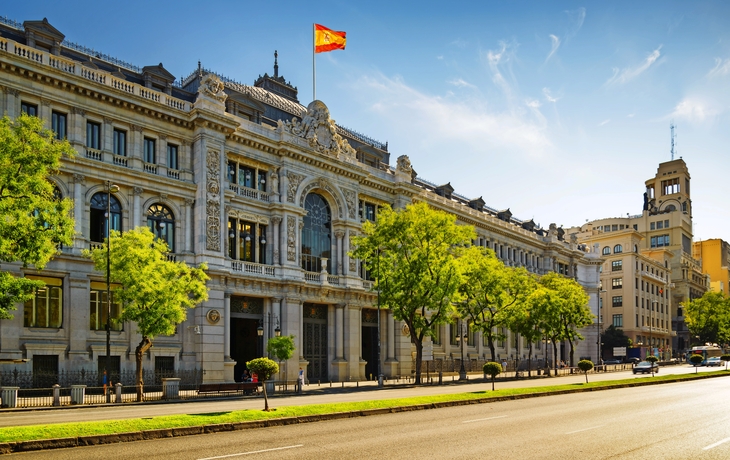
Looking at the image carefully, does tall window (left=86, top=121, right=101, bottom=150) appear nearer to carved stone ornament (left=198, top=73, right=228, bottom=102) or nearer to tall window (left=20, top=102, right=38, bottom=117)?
tall window (left=20, top=102, right=38, bottom=117)

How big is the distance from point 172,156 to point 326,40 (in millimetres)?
17145

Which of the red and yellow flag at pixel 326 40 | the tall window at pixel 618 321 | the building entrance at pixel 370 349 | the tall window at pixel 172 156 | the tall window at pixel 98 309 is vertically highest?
the red and yellow flag at pixel 326 40

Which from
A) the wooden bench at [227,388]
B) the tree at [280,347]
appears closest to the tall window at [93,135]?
the wooden bench at [227,388]

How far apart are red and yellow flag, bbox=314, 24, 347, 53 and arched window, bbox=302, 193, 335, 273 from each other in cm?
1215

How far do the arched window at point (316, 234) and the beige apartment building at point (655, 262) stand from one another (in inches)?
3096

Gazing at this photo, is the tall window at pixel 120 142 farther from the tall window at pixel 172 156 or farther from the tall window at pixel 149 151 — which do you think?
the tall window at pixel 172 156

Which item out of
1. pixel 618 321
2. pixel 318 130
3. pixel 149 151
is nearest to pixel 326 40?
pixel 318 130

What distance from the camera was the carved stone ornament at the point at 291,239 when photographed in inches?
1993

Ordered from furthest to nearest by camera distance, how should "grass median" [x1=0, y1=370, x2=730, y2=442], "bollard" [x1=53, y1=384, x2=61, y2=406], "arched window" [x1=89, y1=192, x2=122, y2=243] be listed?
1. "arched window" [x1=89, y1=192, x2=122, y2=243]
2. "bollard" [x1=53, y1=384, x2=61, y2=406]
3. "grass median" [x1=0, y1=370, x2=730, y2=442]

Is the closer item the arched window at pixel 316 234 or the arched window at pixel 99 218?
the arched window at pixel 99 218

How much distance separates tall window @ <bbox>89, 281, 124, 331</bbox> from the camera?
38884 millimetres

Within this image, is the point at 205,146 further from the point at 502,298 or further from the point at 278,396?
the point at 502,298

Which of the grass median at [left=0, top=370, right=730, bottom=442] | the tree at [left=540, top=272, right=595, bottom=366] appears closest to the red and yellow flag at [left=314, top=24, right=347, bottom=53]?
the tree at [left=540, top=272, right=595, bottom=366]

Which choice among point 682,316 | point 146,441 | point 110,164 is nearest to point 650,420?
point 146,441
